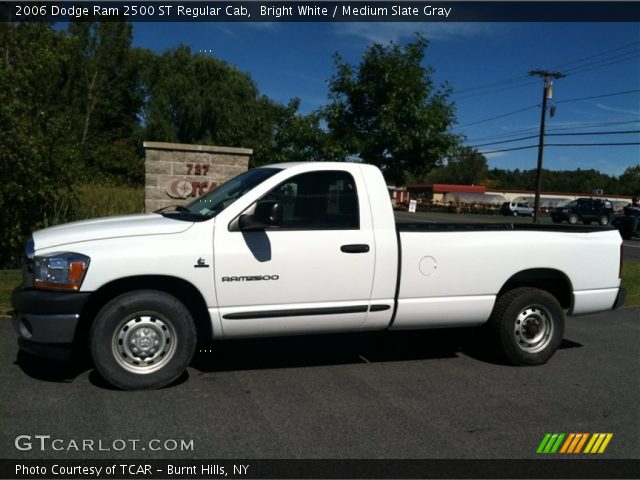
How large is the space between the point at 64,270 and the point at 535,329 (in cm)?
423

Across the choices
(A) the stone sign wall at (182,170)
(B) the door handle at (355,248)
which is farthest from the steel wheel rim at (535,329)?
(A) the stone sign wall at (182,170)

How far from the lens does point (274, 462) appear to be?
12.1ft

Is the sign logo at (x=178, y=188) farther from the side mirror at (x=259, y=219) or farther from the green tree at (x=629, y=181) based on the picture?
the green tree at (x=629, y=181)

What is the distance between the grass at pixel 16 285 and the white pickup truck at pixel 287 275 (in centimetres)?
Result: 260

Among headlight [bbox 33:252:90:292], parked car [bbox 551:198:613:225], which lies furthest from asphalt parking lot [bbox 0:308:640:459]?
parked car [bbox 551:198:613:225]

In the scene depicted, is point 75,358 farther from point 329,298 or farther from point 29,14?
point 29,14

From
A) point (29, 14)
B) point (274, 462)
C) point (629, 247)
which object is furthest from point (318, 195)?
point (629, 247)

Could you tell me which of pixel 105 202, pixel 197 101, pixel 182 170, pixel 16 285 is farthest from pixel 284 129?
pixel 197 101

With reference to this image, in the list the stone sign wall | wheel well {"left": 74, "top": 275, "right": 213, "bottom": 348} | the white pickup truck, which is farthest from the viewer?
the stone sign wall

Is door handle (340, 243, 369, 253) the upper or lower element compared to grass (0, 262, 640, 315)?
upper

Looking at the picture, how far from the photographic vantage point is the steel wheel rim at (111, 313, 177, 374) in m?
4.73

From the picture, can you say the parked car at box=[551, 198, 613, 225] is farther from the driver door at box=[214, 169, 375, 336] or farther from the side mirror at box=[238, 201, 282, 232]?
the side mirror at box=[238, 201, 282, 232]

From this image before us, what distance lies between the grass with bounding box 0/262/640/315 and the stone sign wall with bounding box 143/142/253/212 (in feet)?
9.23

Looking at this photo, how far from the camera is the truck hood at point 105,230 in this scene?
15.3 feet
